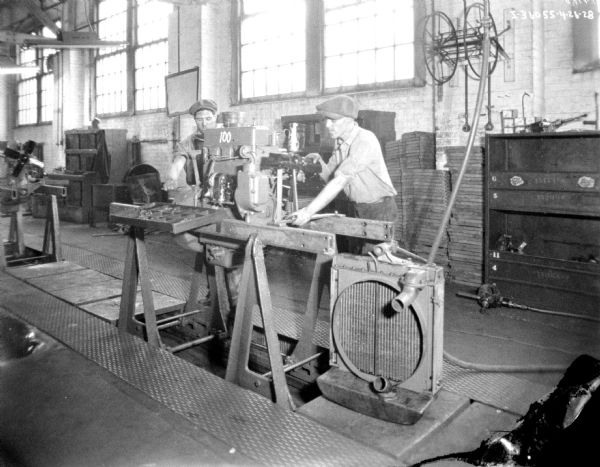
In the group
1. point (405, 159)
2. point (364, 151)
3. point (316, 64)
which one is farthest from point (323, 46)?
point (364, 151)

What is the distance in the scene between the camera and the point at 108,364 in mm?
2641

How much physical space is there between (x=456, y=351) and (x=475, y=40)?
3315mm

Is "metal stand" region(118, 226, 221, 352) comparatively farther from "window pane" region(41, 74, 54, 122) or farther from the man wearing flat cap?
"window pane" region(41, 74, 54, 122)

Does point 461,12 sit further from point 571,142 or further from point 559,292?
point 559,292

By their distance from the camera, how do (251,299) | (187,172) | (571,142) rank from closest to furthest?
(251,299)
(187,172)
(571,142)

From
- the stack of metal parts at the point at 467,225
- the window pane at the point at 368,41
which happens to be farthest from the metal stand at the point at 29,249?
the stack of metal parts at the point at 467,225

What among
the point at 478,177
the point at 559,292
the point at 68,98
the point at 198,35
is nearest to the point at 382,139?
the point at 478,177

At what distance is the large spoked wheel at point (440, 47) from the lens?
5391 millimetres

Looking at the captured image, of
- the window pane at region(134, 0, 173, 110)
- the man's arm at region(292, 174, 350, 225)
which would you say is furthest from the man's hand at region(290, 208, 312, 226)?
the window pane at region(134, 0, 173, 110)

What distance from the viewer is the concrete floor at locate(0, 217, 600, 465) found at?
2.04m

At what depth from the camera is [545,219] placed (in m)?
4.77

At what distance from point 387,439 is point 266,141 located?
158 cm

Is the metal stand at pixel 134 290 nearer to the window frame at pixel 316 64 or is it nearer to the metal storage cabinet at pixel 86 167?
the window frame at pixel 316 64

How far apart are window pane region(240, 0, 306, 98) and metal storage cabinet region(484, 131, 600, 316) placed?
3.70m
